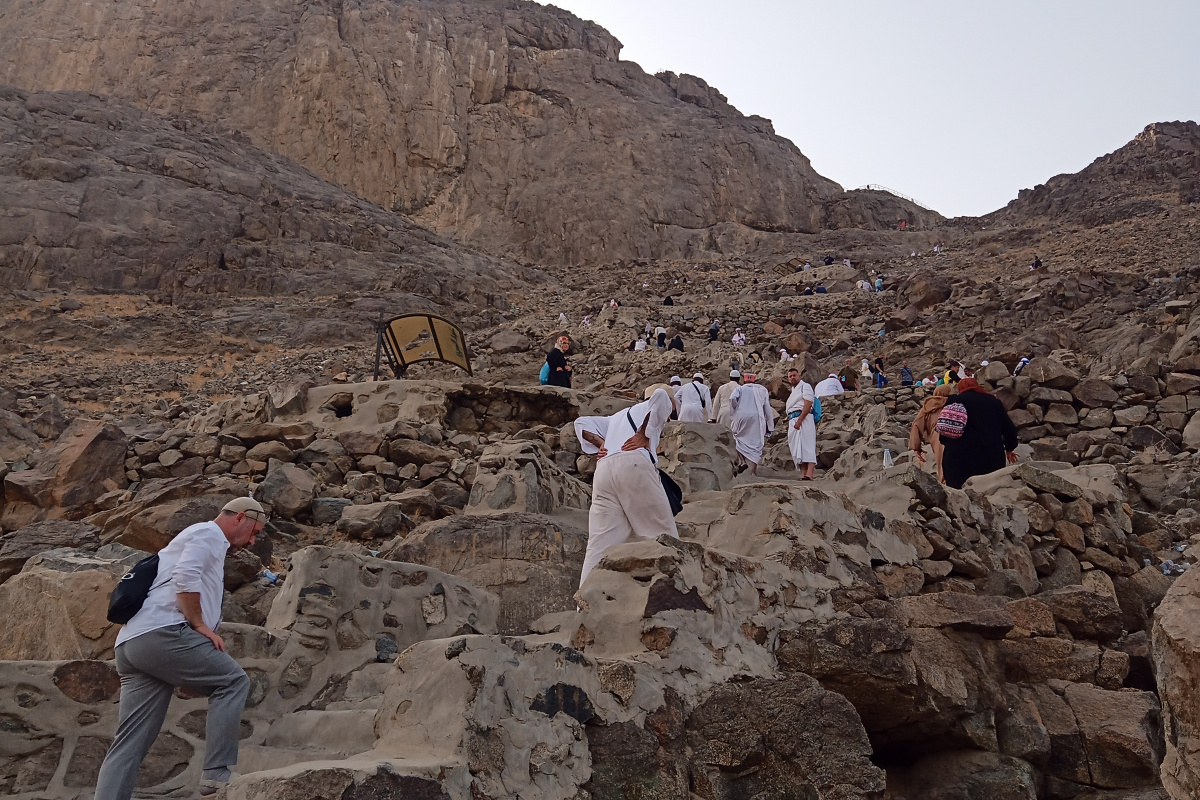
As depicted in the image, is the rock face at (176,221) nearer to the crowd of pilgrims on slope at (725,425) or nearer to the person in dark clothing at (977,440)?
the crowd of pilgrims on slope at (725,425)

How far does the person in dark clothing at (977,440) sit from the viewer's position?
6.88 meters

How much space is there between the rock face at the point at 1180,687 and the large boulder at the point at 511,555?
3.56m

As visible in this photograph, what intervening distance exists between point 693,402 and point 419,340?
5.51m

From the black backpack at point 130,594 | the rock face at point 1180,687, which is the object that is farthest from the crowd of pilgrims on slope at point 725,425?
the rock face at point 1180,687

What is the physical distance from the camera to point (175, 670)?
3232 mm

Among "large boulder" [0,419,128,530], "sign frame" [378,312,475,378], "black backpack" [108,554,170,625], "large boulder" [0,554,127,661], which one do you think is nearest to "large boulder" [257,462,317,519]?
"large boulder" [0,419,128,530]

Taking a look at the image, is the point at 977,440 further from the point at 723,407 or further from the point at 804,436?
the point at 723,407

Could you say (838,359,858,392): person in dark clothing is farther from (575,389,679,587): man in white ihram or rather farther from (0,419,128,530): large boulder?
(575,389,679,587): man in white ihram

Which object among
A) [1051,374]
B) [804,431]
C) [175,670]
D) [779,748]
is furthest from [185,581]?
[1051,374]

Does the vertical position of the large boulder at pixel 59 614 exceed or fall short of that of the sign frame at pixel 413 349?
it falls short

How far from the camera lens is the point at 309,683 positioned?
4.05 m

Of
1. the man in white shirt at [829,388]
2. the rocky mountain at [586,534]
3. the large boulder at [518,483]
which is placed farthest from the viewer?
the man in white shirt at [829,388]

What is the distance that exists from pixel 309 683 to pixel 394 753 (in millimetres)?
1625

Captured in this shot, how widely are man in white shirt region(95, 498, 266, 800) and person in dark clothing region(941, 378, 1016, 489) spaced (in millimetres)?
5357
